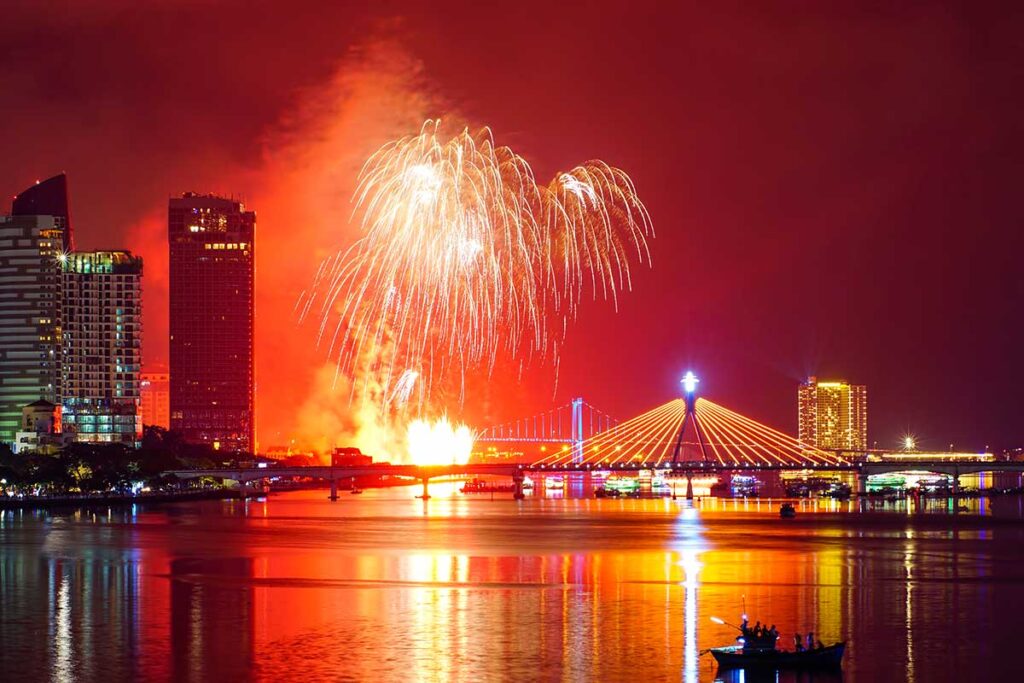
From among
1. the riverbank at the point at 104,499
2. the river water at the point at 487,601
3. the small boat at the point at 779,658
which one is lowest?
the riverbank at the point at 104,499

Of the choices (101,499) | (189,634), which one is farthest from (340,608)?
(101,499)

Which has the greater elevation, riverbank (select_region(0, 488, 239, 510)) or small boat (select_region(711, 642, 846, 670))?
small boat (select_region(711, 642, 846, 670))

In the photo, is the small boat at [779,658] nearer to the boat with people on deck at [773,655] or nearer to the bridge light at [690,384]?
the boat with people on deck at [773,655]

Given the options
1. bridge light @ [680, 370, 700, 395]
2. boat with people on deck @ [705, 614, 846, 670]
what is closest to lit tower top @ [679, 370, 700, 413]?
bridge light @ [680, 370, 700, 395]

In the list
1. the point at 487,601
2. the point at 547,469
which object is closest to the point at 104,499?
the point at 547,469

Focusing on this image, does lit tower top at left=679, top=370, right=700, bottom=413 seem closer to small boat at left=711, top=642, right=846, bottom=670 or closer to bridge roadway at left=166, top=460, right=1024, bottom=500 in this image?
bridge roadway at left=166, top=460, right=1024, bottom=500

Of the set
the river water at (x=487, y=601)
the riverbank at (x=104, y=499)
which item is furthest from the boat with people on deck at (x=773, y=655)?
the riverbank at (x=104, y=499)
